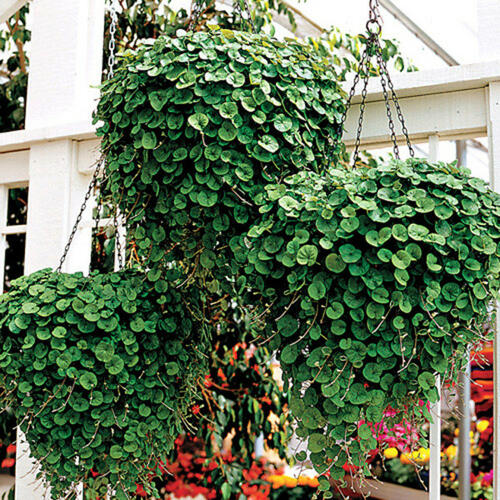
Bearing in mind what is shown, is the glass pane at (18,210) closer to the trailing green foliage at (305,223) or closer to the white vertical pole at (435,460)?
the trailing green foliage at (305,223)

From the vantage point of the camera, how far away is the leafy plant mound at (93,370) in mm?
1237

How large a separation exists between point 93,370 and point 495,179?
842 mm

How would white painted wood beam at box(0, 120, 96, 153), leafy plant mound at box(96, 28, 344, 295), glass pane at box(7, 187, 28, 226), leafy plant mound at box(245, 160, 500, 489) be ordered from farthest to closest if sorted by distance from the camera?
glass pane at box(7, 187, 28, 226)
white painted wood beam at box(0, 120, 96, 153)
leafy plant mound at box(96, 28, 344, 295)
leafy plant mound at box(245, 160, 500, 489)

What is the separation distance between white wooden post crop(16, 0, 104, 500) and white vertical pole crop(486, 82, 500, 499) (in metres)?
1.04

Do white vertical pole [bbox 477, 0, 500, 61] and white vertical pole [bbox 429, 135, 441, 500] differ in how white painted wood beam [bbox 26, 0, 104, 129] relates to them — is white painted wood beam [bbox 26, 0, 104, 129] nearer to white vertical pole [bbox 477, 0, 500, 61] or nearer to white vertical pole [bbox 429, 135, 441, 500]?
white vertical pole [bbox 477, 0, 500, 61]

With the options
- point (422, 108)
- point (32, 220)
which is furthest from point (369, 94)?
point (32, 220)

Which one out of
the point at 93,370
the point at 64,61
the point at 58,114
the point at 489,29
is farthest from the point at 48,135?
the point at 489,29

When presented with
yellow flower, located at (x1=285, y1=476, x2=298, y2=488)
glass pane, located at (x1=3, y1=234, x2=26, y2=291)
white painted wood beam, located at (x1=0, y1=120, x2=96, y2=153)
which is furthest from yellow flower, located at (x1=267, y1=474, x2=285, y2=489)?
Answer: white painted wood beam, located at (x1=0, y1=120, x2=96, y2=153)

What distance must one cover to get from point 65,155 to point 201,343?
2.41ft

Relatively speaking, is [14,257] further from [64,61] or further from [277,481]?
[277,481]

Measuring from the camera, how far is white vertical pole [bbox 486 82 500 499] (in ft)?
4.06

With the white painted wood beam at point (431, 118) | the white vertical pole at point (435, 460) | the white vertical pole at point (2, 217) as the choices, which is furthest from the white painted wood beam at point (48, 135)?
the white vertical pole at point (435, 460)

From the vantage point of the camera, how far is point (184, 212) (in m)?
1.17

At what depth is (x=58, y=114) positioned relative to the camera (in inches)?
72.5
